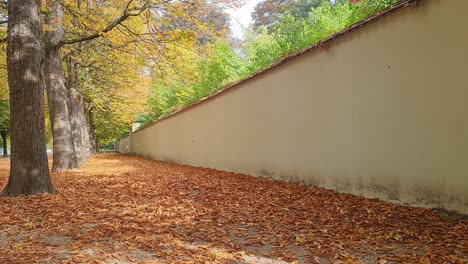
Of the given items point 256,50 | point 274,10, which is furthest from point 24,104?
point 274,10

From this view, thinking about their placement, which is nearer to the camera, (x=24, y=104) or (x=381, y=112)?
(x=381, y=112)

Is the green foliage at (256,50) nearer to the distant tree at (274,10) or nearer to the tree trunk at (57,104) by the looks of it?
the tree trunk at (57,104)

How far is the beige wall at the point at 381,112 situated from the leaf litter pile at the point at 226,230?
35 cm

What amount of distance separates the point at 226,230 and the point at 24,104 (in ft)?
12.5

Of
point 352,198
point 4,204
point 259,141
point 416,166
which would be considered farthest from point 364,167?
point 4,204

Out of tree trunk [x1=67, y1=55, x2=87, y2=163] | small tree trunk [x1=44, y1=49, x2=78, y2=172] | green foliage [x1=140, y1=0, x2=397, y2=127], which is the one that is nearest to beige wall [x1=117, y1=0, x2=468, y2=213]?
green foliage [x1=140, y1=0, x2=397, y2=127]

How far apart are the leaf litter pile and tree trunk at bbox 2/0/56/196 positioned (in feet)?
1.41

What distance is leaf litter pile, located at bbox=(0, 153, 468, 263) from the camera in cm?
302

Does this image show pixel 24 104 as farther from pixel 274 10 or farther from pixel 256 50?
pixel 274 10

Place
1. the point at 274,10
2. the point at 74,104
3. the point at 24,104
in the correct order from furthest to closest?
the point at 274,10, the point at 74,104, the point at 24,104

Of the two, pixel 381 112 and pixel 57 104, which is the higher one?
pixel 57 104

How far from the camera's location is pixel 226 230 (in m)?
3.93

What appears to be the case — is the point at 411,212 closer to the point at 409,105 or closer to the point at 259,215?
the point at 409,105

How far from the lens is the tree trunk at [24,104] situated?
5.74 meters
